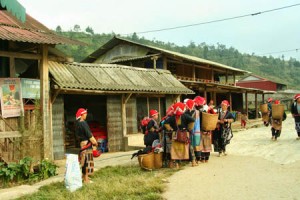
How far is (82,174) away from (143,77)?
819 centimetres

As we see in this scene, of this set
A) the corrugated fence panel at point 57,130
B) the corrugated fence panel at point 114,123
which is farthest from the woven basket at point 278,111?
the corrugated fence panel at point 57,130

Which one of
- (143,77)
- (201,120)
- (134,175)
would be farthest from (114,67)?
(134,175)

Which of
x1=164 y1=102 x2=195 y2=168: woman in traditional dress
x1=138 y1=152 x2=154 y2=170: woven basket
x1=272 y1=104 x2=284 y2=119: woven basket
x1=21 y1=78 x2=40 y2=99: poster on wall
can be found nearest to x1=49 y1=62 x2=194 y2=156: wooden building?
x1=21 y1=78 x2=40 y2=99: poster on wall

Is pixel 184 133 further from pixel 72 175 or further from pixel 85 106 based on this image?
pixel 85 106

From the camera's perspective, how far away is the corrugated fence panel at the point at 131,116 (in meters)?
13.7

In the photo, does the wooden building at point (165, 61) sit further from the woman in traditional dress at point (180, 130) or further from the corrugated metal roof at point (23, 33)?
the woman in traditional dress at point (180, 130)

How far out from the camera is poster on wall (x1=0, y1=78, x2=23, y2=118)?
8734 mm

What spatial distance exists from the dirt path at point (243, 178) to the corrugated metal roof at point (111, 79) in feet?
15.7

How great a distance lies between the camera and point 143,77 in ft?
49.1

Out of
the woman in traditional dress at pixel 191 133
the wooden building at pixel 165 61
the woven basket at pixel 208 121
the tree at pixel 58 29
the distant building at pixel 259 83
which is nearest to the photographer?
the woman in traditional dress at pixel 191 133

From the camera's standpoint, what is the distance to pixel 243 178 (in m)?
6.54

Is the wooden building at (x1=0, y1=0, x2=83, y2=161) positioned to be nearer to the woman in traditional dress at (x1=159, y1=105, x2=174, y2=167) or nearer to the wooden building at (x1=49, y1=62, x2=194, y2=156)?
the wooden building at (x1=49, y1=62, x2=194, y2=156)

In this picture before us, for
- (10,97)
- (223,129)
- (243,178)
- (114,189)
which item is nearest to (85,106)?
(10,97)

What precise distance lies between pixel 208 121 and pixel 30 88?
492cm
